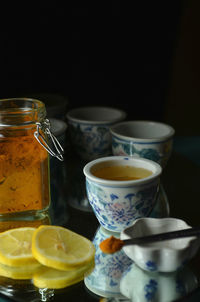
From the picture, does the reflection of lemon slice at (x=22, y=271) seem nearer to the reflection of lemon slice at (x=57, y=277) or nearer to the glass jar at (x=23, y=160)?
the reflection of lemon slice at (x=57, y=277)

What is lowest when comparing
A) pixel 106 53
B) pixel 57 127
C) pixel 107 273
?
pixel 107 273

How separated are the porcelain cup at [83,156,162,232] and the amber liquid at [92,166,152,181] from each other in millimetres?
20

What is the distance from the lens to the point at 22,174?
0.81 meters

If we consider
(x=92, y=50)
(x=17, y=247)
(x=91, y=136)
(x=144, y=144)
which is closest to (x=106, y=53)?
(x=92, y=50)

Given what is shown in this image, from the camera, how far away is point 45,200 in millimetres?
849

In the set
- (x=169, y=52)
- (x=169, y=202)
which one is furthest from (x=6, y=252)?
(x=169, y=52)

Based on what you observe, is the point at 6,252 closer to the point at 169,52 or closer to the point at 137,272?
the point at 137,272

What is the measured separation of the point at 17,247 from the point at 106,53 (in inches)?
27.4

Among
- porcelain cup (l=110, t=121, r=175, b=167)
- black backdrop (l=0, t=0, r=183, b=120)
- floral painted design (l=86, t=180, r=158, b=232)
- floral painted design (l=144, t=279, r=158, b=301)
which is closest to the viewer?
floral painted design (l=144, t=279, r=158, b=301)

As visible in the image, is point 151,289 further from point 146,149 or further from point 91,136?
point 91,136

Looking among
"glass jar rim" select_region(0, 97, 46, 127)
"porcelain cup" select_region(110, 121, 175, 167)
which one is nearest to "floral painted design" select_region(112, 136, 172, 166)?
"porcelain cup" select_region(110, 121, 175, 167)

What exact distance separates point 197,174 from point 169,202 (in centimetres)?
17

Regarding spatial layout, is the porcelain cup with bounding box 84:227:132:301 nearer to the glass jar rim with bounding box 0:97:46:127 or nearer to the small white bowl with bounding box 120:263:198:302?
the small white bowl with bounding box 120:263:198:302

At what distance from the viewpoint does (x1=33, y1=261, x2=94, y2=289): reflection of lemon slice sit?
26.7 inches
